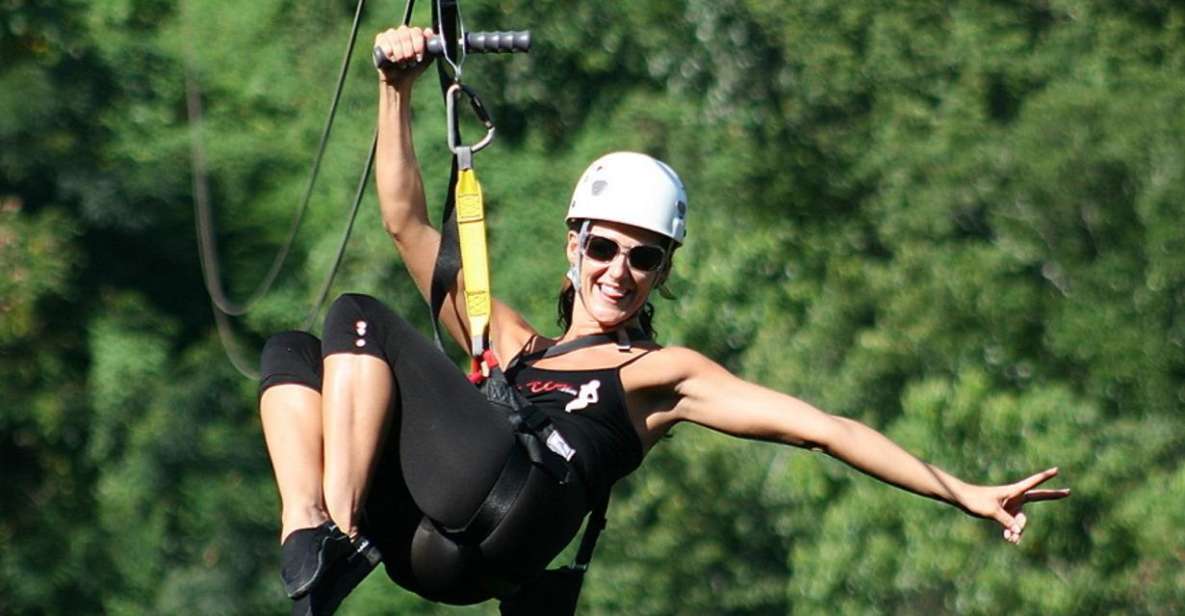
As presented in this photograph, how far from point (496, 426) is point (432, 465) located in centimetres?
17

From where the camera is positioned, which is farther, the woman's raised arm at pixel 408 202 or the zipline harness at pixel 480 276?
the woman's raised arm at pixel 408 202

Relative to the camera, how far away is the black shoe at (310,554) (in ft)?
19.3

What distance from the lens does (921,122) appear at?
21.2 metres

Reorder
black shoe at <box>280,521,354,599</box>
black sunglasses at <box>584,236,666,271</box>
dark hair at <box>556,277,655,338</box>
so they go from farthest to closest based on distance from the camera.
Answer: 1. dark hair at <box>556,277,655,338</box>
2. black sunglasses at <box>584,236,666,271</box>
3. black shoe at <box>280,521,354,599</box>

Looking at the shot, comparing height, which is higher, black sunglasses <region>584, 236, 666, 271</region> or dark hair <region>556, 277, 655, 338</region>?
black sunglasses <region>584, 236, 666, 271</region>

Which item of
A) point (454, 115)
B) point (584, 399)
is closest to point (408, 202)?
point (454, 115)

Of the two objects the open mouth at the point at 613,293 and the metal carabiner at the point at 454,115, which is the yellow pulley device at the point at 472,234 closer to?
the metal carabiner at the point at 454,115

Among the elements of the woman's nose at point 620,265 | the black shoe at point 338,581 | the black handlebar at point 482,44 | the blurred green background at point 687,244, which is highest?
the black handlebar at point 482,44

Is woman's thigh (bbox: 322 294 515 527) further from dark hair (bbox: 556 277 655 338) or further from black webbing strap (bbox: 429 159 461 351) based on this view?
dark hair (bbox: 556 277 655 338)

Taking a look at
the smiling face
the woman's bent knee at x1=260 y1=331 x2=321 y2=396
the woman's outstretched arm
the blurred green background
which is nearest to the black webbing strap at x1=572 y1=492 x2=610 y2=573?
the woman's outstretched arm

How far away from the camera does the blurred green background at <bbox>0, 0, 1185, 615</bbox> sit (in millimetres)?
18656

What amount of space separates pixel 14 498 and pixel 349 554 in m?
15.1

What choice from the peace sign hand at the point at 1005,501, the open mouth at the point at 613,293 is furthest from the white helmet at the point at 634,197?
the peace sign hand at the point at 1005,501

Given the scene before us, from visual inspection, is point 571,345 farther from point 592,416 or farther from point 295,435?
point 295,435
